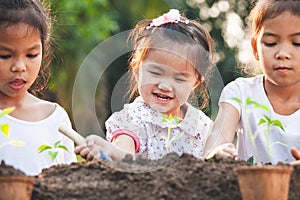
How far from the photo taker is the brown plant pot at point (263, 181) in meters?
2.36

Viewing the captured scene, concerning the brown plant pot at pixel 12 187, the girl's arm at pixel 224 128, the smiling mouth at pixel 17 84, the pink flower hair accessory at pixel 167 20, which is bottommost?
the brown plant pot at pixel 12 187

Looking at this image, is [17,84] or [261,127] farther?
[261,127]

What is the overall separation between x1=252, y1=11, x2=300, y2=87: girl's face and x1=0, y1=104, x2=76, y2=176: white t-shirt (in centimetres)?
117

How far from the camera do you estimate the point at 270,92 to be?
416 centimetres

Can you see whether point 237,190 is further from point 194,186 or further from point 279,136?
point 279,136

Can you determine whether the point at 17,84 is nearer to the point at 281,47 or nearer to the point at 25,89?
the point at 25,89

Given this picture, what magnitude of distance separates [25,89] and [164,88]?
2.45 ft

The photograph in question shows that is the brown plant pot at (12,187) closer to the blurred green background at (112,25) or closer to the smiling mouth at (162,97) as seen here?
the smiling mouth at (162,97)

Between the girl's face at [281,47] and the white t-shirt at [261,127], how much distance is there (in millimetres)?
224

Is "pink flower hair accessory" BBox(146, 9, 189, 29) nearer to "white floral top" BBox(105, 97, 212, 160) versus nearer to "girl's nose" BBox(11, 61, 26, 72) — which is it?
"white floral top" BBox(105, 97, 212, 160)

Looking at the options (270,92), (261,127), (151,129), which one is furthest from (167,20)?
(261,127)

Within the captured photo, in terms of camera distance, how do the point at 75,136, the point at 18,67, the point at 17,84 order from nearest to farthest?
the point at 75,136, the point at 18,67, the point at 17,84

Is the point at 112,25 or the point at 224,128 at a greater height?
the point at 112,25

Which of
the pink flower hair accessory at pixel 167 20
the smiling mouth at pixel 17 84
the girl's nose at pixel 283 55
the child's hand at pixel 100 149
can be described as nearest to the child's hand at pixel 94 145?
the child's hand at pixel 100 149
